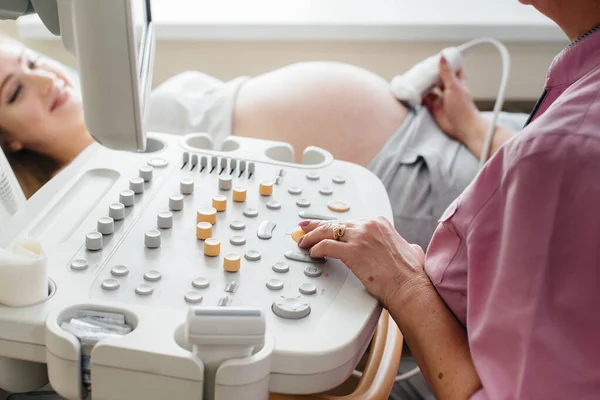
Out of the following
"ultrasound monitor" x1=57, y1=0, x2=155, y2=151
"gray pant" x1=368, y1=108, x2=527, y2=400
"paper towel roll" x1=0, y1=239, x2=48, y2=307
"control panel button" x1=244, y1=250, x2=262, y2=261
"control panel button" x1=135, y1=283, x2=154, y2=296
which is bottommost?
"gray pant" x1=368, y1=108, x2=527, y2=400

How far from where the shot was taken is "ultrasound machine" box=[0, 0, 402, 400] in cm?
56

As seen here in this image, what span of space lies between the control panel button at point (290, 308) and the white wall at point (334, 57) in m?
1.08

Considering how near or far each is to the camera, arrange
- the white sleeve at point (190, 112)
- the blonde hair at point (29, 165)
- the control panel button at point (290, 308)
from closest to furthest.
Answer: the control panel button at point (290, 308) < the blonde hair at point (29, 165) < the white sleeve at point (190, 112)

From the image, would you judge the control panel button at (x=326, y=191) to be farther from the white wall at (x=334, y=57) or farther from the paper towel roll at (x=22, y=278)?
the white wall at (x=334, y=57)

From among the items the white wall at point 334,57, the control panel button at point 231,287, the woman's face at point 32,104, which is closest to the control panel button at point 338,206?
the control panel button at point 231,287

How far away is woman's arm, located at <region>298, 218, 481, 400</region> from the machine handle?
0.04 metres

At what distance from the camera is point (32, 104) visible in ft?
3.37

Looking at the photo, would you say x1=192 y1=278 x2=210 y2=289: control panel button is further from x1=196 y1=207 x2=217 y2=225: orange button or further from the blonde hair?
the blonde hair

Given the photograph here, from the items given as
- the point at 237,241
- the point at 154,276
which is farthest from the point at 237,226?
the point at 154,276

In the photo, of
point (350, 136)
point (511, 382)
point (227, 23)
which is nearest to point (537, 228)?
point (511, 382)

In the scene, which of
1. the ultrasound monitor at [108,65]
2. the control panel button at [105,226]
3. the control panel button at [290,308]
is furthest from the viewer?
the control panel button at [105,226]

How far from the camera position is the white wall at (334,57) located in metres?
1.62

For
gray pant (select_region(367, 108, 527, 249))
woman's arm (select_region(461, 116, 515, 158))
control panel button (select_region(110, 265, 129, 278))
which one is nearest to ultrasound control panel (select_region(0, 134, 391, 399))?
control panel button (select_region(110, 265, 129, 278))

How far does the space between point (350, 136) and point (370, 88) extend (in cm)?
13
